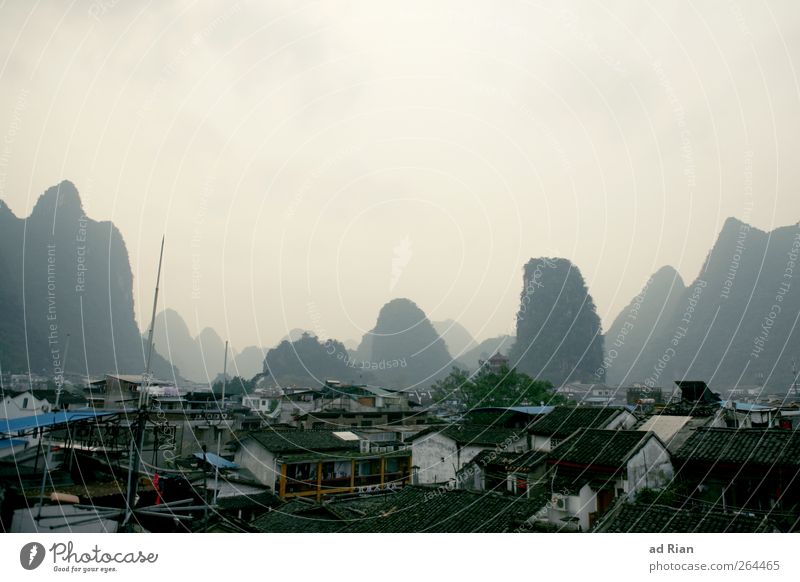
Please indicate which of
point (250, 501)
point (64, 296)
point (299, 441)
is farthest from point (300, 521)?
point (64, 296)

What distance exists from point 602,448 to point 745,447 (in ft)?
5.15

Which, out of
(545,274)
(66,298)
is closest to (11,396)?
(66,298)

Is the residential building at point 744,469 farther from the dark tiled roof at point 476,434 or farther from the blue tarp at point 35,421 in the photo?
the blue tarp at point 35,421

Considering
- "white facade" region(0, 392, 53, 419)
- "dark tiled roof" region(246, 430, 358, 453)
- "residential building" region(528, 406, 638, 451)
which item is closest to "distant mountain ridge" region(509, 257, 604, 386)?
"dark tiled roof" region(246, 430, 358, 453)

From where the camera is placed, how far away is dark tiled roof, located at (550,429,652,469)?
6.00 m

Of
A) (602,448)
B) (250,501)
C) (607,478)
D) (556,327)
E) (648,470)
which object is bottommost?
(250,501)

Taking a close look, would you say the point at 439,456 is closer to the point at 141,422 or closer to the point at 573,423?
the point at 573,423

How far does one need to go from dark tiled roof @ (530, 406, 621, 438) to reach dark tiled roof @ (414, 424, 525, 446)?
0.69 metres

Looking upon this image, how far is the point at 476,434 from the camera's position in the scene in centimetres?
1159

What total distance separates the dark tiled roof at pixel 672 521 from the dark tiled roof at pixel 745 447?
3.19ft

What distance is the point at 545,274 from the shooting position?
47000mm

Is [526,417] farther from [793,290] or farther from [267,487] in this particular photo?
[793,290]

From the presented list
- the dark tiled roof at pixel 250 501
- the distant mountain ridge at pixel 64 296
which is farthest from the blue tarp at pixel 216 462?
the distant mountain ridge at pixel 64 296
